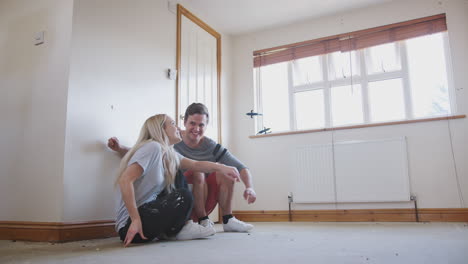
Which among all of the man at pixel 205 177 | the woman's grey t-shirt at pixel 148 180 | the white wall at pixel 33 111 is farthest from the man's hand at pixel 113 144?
the woman's grey t-shirt at pixel 148 180

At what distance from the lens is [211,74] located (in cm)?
414

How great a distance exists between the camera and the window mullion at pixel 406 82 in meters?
3.69

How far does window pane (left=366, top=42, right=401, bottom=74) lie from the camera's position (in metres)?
3.83

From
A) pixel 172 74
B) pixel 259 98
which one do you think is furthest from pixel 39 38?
pixel 259 98

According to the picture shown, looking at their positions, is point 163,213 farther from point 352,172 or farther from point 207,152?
point 352,172

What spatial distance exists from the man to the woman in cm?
33

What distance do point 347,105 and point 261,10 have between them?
1335 mm

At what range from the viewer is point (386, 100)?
3.82 metres

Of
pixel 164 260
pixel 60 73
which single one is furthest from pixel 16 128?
pixel 164 260

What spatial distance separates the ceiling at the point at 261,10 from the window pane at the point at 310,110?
33.2 inches

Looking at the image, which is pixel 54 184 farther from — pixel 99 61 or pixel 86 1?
pixel 86 1

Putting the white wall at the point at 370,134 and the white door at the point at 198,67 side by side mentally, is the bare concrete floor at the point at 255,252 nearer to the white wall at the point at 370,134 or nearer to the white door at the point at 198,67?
the white wall at the point at 370,134

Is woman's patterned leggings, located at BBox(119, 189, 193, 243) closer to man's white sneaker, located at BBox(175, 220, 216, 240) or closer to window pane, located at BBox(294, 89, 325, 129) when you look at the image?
man's white sneaker, located at BBox(175, 220, 216, 240)

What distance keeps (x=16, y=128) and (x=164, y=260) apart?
5.59 feet
